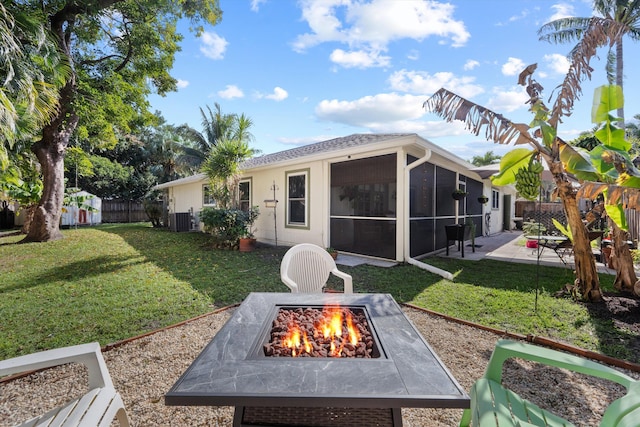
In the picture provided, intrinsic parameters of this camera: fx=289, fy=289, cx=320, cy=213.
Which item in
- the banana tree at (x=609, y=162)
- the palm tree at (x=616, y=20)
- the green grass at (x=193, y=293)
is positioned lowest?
the green grass at (x=193, y=293)

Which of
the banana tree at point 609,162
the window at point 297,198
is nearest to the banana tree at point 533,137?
the banana tree at point 609,162

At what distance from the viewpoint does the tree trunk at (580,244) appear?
3594 millimetres

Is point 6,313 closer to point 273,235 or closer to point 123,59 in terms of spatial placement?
point 273,235

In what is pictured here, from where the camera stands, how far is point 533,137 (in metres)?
3.52

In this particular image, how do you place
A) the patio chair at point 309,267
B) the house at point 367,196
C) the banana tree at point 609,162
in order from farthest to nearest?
the house at point 367,196 < the patio chair at point 309,267 < the banana tree at point 609,162

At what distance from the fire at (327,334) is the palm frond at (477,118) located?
280 centimetres

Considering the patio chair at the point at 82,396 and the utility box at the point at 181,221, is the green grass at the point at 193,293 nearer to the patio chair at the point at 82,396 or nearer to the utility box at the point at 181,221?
the patio chair at the point at 82,396

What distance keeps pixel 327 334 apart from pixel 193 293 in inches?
137

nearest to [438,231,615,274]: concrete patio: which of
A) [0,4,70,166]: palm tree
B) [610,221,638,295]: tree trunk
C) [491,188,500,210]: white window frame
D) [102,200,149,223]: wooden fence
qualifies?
[610,221,638,295]: tree trunk

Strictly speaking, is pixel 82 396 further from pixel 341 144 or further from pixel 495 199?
pixel 495 199

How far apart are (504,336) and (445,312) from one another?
2.61ft

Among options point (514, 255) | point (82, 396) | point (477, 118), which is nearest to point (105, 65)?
point (477, 118)

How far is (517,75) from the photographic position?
134 inches

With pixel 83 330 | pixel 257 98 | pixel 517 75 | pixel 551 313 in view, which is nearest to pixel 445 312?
pixel 551 313
